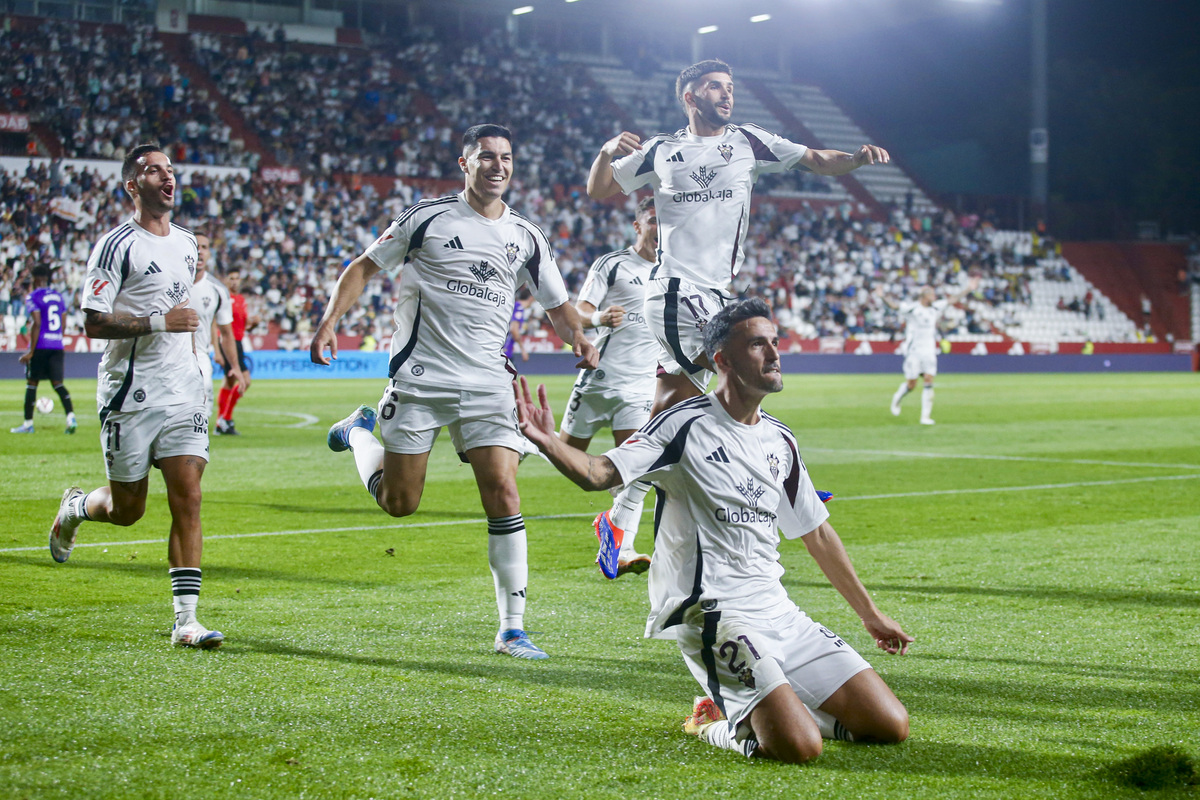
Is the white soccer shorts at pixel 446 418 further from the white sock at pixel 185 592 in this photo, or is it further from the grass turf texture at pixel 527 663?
the white sock at pixel 185 592

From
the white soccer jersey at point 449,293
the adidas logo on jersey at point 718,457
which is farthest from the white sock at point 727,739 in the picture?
the white soccer jersey at point 449,293

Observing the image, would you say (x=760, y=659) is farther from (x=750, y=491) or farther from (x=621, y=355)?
(x=621, y=355)

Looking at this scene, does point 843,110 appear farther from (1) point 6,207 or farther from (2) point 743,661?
(2) point 743,661

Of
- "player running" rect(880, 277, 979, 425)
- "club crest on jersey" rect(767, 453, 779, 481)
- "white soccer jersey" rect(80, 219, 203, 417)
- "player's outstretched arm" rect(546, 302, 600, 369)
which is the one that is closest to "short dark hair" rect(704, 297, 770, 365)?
"club crest on jersey" rect(767, 453, 779, 481)

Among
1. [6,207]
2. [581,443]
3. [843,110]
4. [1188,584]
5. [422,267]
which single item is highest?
[843,110]

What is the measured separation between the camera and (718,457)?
4176 millimetres

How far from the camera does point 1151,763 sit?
11.8 ft

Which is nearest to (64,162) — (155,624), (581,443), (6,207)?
(6,207)

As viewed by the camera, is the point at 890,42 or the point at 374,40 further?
the point at 890,42

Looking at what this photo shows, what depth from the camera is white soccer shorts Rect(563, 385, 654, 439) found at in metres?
8.47

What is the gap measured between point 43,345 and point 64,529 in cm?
1029

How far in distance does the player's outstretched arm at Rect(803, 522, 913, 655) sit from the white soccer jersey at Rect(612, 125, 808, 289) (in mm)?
2527

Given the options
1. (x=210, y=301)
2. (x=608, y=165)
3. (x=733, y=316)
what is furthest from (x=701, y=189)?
(x=210, y=301)

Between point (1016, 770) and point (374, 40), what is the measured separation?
42.5 m
